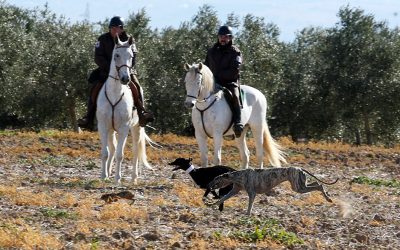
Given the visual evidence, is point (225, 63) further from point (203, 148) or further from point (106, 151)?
point (106, 151)

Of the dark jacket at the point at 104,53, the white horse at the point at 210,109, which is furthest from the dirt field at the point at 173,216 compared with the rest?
the dark jacket at the point at 104,53

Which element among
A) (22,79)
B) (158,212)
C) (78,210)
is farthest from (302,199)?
(22,79)

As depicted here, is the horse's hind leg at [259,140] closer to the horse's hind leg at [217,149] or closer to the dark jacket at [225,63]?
the dark jacket at [225,63]

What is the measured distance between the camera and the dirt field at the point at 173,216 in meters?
9.67

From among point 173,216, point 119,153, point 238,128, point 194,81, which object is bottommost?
point 173,216

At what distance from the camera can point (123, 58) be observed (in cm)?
1547

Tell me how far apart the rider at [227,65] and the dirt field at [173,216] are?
1.76m

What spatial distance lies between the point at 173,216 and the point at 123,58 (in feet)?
15.5

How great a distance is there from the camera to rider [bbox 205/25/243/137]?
1666 centimetres

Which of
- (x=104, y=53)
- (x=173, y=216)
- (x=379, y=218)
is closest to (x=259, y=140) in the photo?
(x=104, y=53)

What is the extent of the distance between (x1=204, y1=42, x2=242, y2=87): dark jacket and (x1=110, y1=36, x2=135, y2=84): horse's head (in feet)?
6.58

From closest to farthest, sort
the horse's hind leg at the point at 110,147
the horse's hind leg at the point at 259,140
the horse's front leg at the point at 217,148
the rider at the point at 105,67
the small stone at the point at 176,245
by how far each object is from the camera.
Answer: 1. the small stone at the point at 176,245
2. the horse's front leg at the point at 217,148
3. the rider at the point at 105,67
4. the horse's hind leg at the point at 110,147
5. the horse's hind leg at the point at 259,140

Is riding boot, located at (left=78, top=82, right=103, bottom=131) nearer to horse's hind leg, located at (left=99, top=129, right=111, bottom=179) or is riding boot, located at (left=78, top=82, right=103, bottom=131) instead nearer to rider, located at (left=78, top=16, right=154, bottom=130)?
rider, located at (left=78, top=16, right=154, bottom=130)

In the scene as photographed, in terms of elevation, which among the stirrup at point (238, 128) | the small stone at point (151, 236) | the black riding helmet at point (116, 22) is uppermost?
the black riding helmet at point (116, 22)
